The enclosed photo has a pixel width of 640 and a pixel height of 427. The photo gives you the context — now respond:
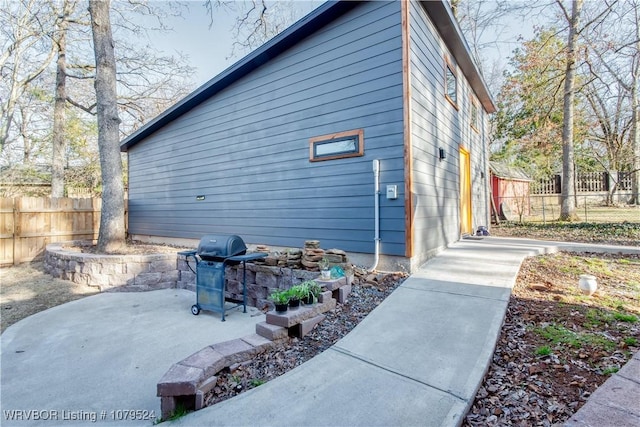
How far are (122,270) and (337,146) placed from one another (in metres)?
4.47

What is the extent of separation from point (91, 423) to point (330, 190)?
3.95 meters

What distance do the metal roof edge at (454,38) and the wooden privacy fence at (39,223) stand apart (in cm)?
970

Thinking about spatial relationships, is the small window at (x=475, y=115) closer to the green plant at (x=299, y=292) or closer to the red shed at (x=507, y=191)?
the red shed at (x=507, y=191)

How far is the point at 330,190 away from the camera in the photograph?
514 centimetres

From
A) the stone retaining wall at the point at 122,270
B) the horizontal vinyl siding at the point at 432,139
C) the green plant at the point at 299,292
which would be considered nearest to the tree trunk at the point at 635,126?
the horizontal vinyl siding at the point at 432,139

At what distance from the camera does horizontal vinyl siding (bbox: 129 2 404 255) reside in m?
4.54

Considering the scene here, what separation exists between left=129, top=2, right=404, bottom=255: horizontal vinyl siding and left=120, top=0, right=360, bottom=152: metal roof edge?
0.43 feet

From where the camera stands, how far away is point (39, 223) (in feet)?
25.4

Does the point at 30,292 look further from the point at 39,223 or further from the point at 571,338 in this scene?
the point at 571,338

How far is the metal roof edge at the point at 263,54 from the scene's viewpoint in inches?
198

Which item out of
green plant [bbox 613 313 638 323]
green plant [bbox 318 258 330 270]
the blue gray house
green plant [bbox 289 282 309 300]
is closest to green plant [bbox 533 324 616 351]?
green plant [bbox 613 313 638 323]

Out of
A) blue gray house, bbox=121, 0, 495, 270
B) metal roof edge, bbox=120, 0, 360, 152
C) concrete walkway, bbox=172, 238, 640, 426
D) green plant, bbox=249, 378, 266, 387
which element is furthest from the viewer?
metal roof edge, bbox=120, 0, 360, 152

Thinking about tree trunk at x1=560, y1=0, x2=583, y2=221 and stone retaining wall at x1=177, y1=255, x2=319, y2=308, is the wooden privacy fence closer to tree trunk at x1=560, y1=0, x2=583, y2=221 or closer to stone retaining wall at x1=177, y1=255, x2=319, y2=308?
stone retaining wall at x1=177, y1=255, x2=319, y2=308

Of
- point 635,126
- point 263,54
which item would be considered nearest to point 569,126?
point 635,126
